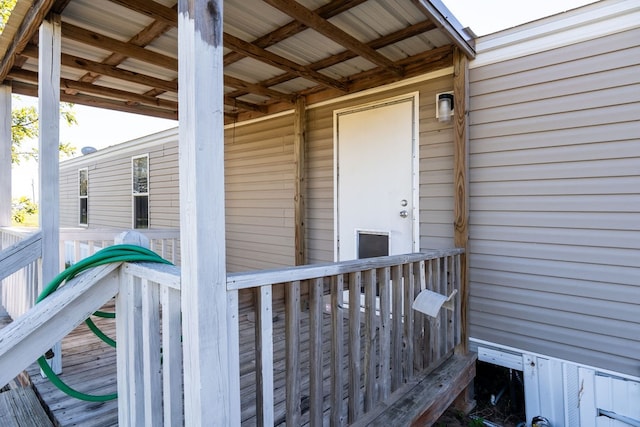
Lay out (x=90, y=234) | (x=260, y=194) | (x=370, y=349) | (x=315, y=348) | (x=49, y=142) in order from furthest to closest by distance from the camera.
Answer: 1. (x=260, y=194)
2. (x=90, y=234)
3. (x=49, y=142)
4. (x=370, y=349)
5. (x=315, y=348)

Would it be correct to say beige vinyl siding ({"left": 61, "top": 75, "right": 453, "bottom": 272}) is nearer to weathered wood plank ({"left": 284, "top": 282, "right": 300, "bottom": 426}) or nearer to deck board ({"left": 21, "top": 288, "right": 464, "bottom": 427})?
deck board ({"left": 21, "top": 288, "right": 464, "bottom": 427})

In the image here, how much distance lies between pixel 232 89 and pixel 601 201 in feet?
11.7

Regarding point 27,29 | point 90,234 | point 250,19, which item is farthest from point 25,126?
point 250,19

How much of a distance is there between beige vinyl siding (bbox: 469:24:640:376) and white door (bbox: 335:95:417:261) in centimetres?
61

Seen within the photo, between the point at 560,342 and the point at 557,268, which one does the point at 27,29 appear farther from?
the point at 560,342

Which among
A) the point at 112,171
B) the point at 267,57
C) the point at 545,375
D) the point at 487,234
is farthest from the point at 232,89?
the point at 112,171

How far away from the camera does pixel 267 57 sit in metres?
2.99

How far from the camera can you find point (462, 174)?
2898 mm

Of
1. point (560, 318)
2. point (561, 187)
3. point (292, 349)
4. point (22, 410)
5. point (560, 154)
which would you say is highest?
point (560, 154)

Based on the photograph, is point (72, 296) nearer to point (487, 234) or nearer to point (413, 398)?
point (413, 398)

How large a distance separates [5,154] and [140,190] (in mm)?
3474

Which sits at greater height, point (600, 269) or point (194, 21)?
point (194, 21)

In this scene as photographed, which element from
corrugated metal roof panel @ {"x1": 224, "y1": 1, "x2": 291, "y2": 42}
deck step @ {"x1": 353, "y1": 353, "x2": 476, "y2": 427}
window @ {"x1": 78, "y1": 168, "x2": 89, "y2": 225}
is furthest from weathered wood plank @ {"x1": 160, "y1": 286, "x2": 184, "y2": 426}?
window @ {"x1": 78, "y1": 168, "x2": 89, "y2": 225}

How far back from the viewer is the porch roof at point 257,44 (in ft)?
7.83
